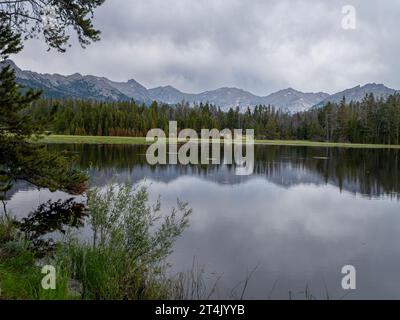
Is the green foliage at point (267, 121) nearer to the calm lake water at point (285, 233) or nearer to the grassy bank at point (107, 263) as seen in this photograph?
the calm lake water at point (285, 233)

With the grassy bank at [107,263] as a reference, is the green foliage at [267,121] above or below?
above

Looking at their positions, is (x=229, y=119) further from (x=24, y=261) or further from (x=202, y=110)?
(x=24, y=261)

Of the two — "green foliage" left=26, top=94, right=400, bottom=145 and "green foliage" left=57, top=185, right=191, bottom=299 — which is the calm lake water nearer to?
"green foliage" left=57, top=185, right=191, bottom=299

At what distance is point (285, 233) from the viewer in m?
15.3

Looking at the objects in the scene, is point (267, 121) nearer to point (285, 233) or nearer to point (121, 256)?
point (285, 233)

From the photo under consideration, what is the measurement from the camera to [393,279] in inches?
417

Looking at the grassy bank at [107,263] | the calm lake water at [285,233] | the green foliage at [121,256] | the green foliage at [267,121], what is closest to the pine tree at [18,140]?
the calm lake water at [285,233]

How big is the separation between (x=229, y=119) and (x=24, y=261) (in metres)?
Answer: 142

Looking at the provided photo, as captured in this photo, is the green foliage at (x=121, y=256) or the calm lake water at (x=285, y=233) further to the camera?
the calm lake water at (x=285, y=233)

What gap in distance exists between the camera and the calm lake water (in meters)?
10.1

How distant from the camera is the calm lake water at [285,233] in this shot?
396 inches

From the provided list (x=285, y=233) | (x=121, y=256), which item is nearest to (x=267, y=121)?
(x=285, y=233)

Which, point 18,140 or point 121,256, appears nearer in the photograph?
point 121,256

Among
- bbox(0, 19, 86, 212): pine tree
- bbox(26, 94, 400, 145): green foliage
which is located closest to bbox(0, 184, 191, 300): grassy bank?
bbox(0, 19, 86, 212): pine tree
